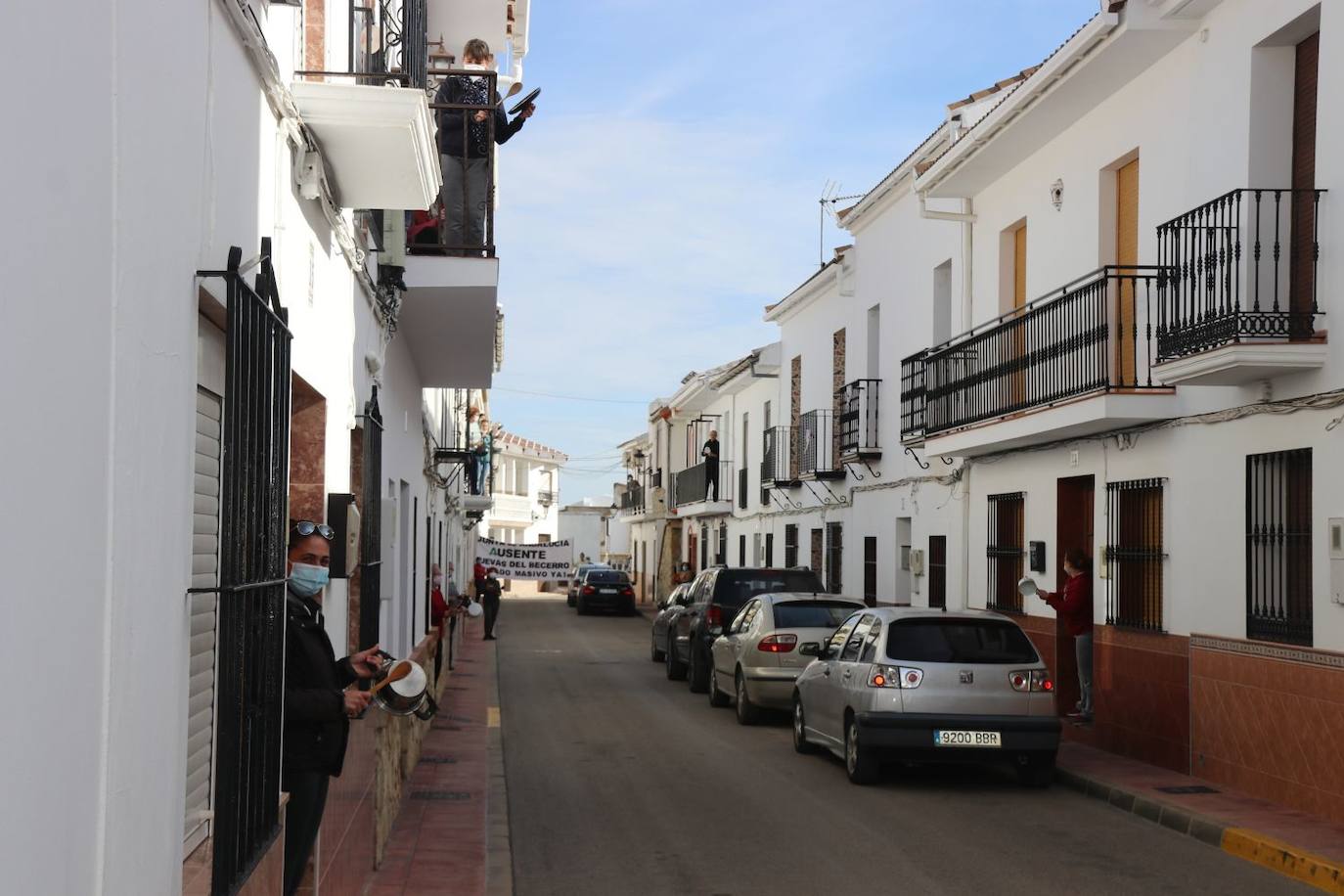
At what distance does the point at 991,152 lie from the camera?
55.3 ft

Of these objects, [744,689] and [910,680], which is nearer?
[910,680]

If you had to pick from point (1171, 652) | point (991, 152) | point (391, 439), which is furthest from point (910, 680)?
point (991, 152)

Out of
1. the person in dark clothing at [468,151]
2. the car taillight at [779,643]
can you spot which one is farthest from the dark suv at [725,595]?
the person in dark clothing at [468,151]

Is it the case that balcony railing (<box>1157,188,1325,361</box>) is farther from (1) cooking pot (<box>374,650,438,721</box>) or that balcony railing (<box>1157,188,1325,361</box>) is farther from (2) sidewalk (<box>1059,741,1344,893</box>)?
(1) cooking pot (<box>374,650,438,721</box>)

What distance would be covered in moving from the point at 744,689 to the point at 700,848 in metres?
7.49

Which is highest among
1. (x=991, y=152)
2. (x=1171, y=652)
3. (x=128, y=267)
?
(x=991, y=152)

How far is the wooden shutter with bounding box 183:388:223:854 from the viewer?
15.1 feet

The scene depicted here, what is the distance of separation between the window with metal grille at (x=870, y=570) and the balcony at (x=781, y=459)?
501 centimetres

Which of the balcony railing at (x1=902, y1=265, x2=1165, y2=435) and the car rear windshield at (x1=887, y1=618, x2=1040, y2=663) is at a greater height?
the balcony railing at (x1=902, y1=265, x2=1165, y2=435)

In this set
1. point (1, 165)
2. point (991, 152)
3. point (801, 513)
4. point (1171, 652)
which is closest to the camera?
point (1, 165)

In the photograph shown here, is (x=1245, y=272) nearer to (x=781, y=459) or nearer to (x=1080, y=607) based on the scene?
(x=1080, y=607)

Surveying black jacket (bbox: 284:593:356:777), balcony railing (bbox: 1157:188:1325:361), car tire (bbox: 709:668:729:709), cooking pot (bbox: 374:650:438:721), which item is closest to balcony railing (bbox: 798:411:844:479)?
car tire (bbox: 709:668:729:709)

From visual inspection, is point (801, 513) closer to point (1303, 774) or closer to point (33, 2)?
point (1303, 774)

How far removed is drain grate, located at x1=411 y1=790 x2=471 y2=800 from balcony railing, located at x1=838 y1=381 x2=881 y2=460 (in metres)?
13.0
